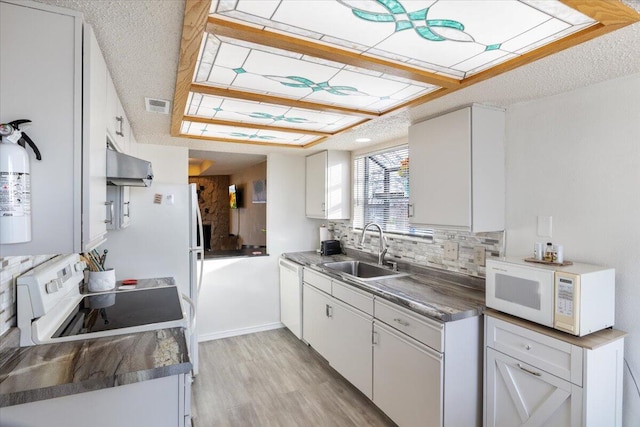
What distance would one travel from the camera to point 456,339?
184 centimetres

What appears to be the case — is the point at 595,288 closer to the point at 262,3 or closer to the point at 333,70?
the point at 333,70

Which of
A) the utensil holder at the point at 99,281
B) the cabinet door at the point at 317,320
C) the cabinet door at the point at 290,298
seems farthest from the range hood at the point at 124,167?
the cabinet door at the point at 290,298

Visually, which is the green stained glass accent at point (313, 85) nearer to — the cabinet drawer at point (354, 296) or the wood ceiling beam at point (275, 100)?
the wood ceiling beam at point (275, 100)

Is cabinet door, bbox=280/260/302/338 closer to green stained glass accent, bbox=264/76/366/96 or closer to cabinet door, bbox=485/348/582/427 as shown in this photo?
cabinet door, bbox=485/348/582/427

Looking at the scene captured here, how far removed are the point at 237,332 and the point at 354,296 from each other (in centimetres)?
184

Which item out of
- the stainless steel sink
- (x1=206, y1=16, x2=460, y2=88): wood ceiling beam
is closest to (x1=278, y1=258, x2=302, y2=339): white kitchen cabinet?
the stainless steel sink

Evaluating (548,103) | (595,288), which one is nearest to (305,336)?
(595,288)

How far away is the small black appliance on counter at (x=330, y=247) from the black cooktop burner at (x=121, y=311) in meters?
1.81

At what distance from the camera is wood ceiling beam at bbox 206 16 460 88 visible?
1.22 meters

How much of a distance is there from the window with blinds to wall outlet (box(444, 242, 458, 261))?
0.77 feet

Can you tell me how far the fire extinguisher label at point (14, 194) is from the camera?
951 millimetres

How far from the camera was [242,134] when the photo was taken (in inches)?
119

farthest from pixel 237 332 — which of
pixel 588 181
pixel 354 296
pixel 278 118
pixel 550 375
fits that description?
pixel 588 181

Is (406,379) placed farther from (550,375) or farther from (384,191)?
(384,191)
